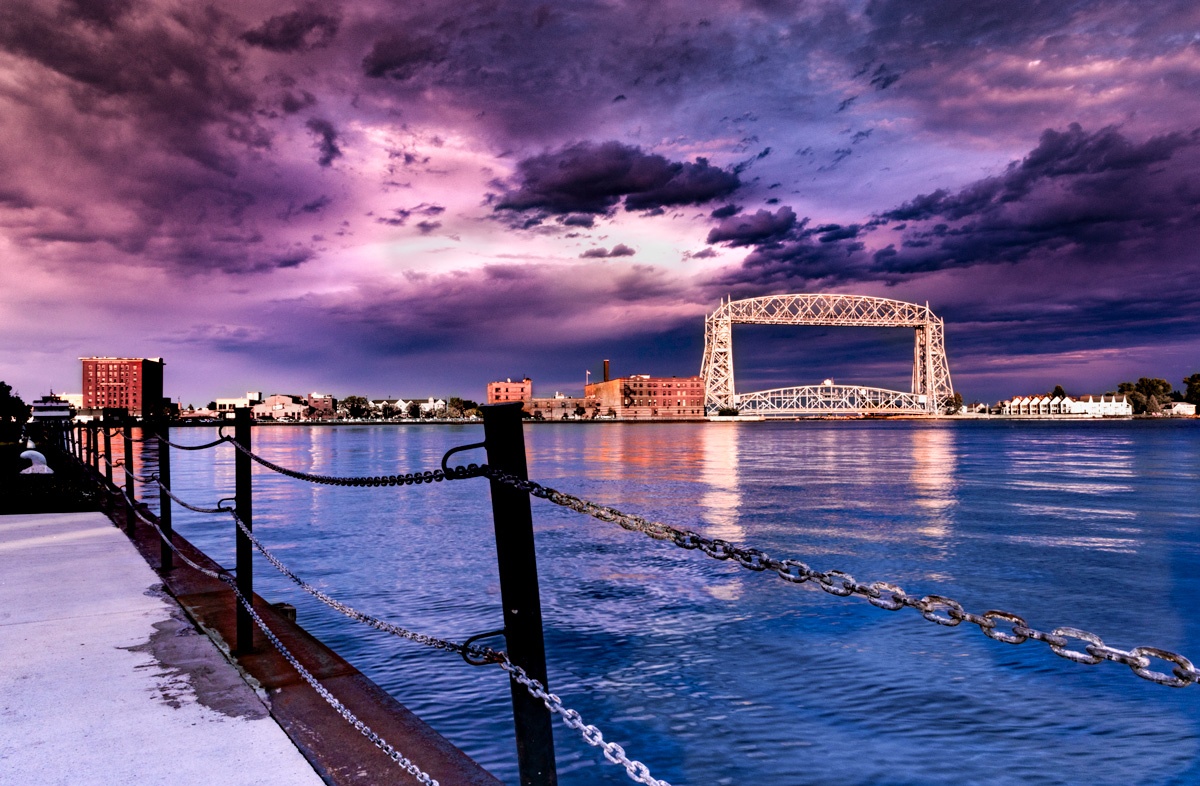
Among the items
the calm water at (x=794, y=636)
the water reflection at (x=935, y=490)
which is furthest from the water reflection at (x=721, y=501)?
the water reflection at (x=935, y=490)

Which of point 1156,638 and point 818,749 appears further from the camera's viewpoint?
point 1156,638

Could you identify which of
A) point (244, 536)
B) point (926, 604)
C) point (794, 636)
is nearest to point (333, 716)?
point (244, 536)

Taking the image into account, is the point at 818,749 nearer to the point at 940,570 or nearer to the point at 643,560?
the point at 643,560

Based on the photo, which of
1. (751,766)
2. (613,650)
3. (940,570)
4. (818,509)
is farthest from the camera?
(818,509)

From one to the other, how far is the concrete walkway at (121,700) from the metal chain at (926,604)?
63.9 inches

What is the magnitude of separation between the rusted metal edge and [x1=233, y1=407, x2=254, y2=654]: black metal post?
0.12m

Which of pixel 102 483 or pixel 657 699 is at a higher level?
pixel 102 483

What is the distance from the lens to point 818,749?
5484mm

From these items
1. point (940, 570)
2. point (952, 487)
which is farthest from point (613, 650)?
point (952, 487)

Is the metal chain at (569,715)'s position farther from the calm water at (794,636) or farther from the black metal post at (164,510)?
the black metal post at (164,510)

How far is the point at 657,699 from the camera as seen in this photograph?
632 centimetres

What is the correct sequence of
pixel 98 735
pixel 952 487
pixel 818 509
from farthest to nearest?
pixel 952 487
pixel 818 509
pixel 98 735

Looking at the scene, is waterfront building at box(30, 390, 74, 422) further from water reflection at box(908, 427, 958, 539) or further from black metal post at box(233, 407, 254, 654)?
water reflection at box(908, 427, 958, 539)

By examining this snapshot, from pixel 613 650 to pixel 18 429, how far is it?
83.3 ft
